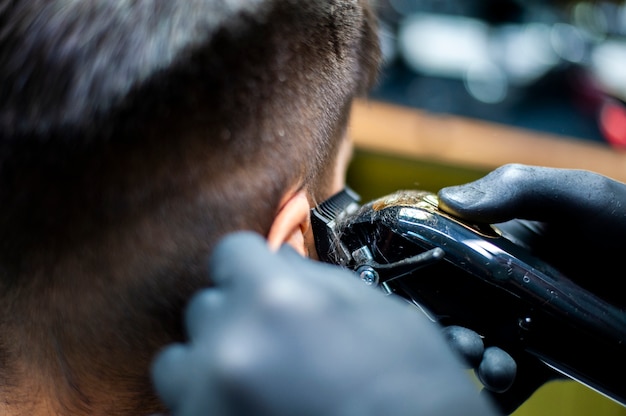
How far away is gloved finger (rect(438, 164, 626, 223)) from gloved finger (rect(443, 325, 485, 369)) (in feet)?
0.33

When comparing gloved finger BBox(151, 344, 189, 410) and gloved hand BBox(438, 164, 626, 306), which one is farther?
gloved hand BBox(438, 164, 626, 306)

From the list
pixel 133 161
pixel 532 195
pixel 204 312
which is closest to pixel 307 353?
pixel 204 312

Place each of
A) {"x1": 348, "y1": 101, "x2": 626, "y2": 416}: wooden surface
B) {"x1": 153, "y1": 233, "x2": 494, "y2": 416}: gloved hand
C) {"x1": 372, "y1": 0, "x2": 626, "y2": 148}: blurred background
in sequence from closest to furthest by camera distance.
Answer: {"x1": 153, "y1": 233, "x2": 494, "y2": 416}: gloved hand, {"x1": 348, "y1": 101, "x2": 626, "y2": 416}: wooden surface, {"x1": 372, "y1": 0, "x2": 626, "y2": 148}: blurred background

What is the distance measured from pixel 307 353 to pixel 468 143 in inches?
49.0

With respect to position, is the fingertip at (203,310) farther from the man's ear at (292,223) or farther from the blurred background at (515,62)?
the blurred background at (515,62)

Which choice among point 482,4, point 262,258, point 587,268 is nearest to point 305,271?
point 262,258

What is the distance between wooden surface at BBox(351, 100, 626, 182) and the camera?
149 centimetres

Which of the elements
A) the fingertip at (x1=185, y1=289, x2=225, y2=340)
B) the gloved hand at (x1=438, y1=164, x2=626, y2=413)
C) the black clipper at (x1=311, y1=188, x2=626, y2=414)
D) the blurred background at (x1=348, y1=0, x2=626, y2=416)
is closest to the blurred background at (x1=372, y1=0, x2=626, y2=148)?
the blurred background at (x1=348, y1=0, x2=626, y2=416)

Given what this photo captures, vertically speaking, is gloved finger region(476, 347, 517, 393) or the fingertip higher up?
the fingertip

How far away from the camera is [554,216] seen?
2.15 feet

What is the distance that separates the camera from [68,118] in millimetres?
420

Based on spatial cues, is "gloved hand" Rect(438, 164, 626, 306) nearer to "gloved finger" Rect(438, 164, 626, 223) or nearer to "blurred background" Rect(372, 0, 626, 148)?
"gloved finger" Rect(438, 164, 626, 223)

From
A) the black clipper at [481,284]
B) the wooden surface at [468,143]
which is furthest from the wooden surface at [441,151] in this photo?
the black clipper at [481,284]

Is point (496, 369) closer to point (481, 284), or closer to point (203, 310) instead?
point (481, 284)
